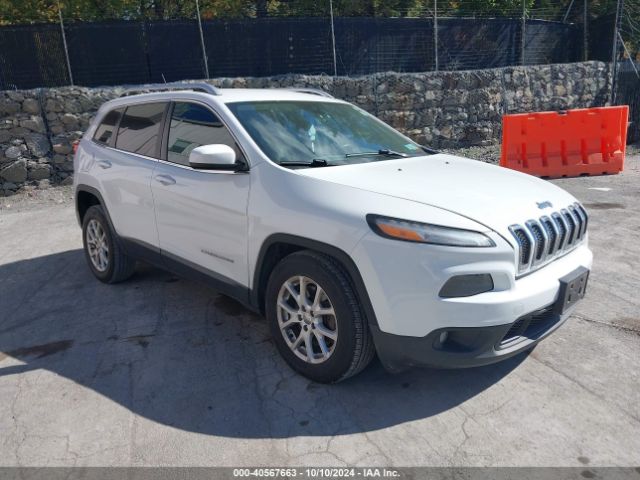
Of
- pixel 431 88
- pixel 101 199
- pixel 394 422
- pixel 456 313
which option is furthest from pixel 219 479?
pixel 431 88

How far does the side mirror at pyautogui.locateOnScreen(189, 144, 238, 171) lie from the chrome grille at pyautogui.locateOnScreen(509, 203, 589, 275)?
1792mm

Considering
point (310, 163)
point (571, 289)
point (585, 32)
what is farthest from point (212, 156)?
point (585, 32)

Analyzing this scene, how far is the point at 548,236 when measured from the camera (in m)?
2.99

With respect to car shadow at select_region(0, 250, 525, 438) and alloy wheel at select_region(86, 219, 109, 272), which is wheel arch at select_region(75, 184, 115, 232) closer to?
alloy wheel at select_region(86, 219, 109, 272)

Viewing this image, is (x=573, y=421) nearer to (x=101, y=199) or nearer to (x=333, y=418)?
(x=333, y=418)

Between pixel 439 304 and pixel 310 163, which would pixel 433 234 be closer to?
pixel 439 304

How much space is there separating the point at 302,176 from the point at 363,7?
13.2 m

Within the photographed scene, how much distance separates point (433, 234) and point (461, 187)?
0.65 metres

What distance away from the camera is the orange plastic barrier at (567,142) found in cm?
926

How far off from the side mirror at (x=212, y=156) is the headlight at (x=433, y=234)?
1.21 metres

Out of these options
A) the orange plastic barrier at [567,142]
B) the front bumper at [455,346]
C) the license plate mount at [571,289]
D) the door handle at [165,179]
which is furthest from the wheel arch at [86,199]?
the orange plastic barrier at [567,142]

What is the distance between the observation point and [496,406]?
2.98 metres

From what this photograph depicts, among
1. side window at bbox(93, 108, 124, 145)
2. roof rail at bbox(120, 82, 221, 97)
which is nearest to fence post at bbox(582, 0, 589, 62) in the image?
roof rail at bbox(120, 82, 221, 97)

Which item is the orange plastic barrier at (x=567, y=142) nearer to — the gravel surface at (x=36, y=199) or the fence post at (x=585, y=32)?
the fence post at (x=585, y=32)
